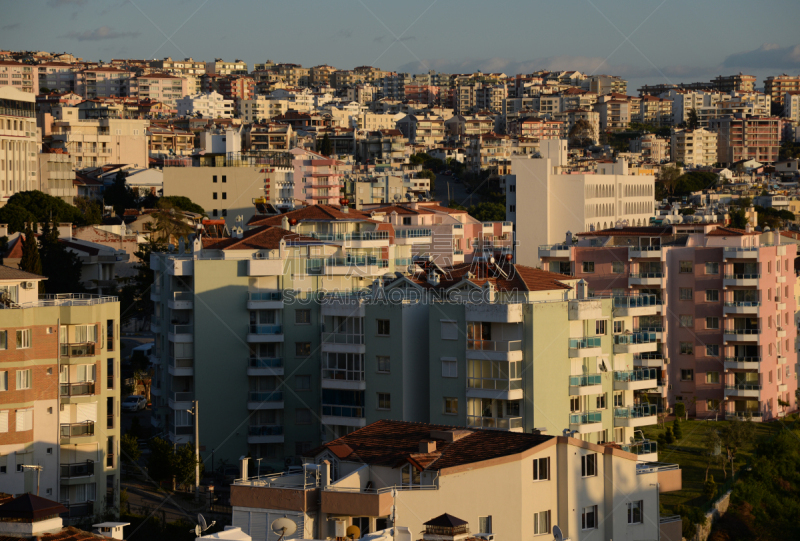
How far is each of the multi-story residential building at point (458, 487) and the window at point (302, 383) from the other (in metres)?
11.4

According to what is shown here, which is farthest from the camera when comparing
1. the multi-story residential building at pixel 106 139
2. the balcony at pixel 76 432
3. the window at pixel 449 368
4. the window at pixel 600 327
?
the multi-story residential building at pixel 106 139

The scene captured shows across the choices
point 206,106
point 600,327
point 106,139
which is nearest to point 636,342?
point 600,327

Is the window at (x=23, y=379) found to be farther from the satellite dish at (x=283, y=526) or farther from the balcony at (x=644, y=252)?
the balcony at (x=644, y=252)

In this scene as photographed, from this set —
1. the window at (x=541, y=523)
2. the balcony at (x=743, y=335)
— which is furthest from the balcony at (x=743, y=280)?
the window at (x=541, y=523)

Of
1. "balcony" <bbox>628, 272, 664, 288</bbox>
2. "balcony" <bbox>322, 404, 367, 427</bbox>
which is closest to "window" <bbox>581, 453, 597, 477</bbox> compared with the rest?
"balcony" <bbox>322, 404, 367, 427</bbox>

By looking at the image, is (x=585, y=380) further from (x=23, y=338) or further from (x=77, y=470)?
(x=23, y=338)

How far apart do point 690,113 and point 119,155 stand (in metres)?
91.6

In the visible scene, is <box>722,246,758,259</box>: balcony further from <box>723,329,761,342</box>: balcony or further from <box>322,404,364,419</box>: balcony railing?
<box>322,404,364,419</box>: balcony railing

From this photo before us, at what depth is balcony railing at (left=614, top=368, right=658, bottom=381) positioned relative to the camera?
97.8ft

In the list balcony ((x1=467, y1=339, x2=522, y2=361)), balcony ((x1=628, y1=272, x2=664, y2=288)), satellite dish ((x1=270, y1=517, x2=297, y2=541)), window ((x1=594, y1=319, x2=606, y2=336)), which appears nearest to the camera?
satellite dish ((x1=270, y1=517, x2=297, y2=541))

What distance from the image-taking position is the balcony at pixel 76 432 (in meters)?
26.0

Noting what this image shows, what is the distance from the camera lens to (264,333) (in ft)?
106

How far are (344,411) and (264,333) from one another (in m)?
3.48

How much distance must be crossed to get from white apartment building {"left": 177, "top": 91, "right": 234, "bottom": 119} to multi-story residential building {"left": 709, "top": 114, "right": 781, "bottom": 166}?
60.2 m
